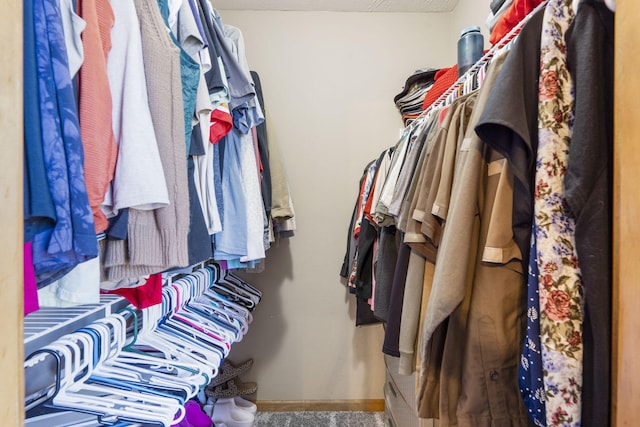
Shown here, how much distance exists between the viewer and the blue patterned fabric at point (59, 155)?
1.27 feet

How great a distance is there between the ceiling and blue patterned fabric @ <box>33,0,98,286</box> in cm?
191

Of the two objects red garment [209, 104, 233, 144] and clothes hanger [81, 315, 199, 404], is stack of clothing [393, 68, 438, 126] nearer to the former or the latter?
red garment [209, 104, 233, 144]

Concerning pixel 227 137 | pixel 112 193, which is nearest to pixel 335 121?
pixel 227 137

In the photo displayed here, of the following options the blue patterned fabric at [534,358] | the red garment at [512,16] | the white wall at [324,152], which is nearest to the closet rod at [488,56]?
the red garment at [512,16]

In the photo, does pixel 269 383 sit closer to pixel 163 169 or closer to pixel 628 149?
pixel 163 169

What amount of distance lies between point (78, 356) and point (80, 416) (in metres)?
0.11

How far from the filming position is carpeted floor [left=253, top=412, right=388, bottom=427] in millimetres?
1958

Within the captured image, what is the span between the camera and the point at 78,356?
0.59 m

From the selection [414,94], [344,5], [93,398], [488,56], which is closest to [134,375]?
[93,398]

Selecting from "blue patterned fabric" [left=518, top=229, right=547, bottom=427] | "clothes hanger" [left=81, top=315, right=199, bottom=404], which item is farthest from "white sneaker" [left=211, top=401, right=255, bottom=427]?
"blue patterned fabric" [left=518, top=229, right=547, bottom=427]

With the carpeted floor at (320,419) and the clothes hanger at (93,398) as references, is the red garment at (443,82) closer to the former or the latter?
the clothes hanger at (93,398)

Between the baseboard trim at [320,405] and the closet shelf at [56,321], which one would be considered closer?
the closet shelf at [56,321]

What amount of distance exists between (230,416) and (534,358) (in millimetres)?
1652

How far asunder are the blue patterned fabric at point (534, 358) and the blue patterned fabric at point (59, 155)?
61 centimetres
